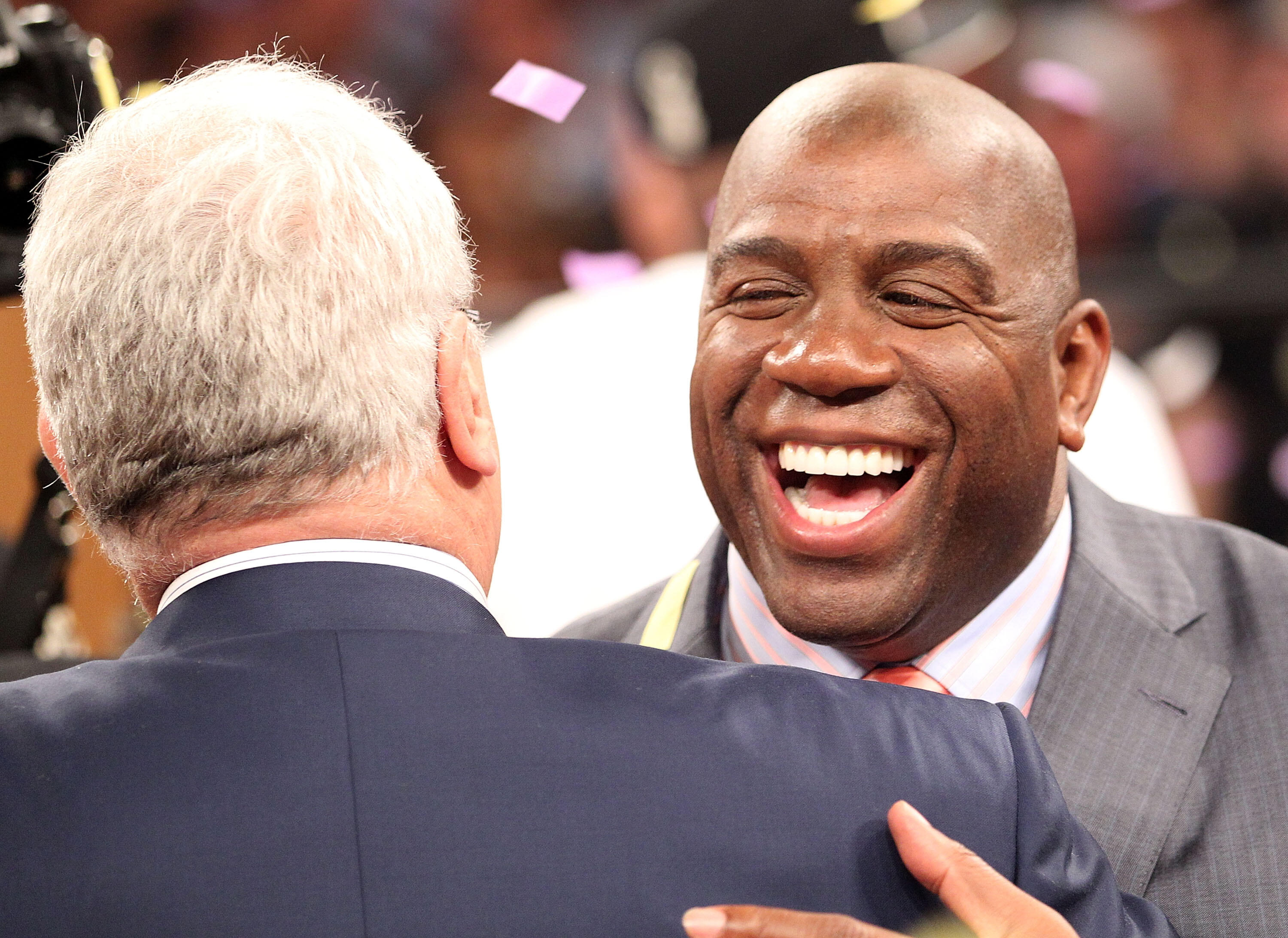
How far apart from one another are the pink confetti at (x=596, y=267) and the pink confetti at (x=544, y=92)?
37cm

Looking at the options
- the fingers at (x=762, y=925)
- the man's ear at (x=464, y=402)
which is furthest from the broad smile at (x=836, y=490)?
the fingers at (x=762, y=925)

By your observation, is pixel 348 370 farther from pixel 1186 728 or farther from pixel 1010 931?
pixel 1186 728

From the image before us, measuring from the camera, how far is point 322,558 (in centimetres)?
108

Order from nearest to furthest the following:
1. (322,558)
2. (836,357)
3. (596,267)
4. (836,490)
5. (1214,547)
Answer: (322,558), (836,357), (836,490), (1214,547), (596,267)

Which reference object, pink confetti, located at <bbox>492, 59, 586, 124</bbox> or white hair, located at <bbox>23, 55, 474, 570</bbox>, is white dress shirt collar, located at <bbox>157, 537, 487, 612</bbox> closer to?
white hair, located at <bbox>23, 55, 474, 570</bbox>

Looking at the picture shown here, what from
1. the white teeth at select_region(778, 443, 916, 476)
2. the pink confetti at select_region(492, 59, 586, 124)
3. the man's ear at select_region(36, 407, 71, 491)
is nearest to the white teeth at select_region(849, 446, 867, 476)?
the white teeth at select_region(778, 443, 916, 476)

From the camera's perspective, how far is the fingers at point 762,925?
0.97 m

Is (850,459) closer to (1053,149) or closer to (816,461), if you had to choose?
(816,461)

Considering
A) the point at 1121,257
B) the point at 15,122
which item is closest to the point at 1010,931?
the point at 15,122

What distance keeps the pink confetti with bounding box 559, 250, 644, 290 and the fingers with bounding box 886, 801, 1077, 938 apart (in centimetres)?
282

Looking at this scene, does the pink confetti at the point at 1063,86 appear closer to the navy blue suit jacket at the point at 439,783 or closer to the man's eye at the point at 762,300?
the man's eye at the point at 762,300

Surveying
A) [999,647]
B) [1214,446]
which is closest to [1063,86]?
[1214,446]

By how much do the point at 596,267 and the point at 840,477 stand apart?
2.47 meters

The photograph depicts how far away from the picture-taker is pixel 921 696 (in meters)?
1.13
